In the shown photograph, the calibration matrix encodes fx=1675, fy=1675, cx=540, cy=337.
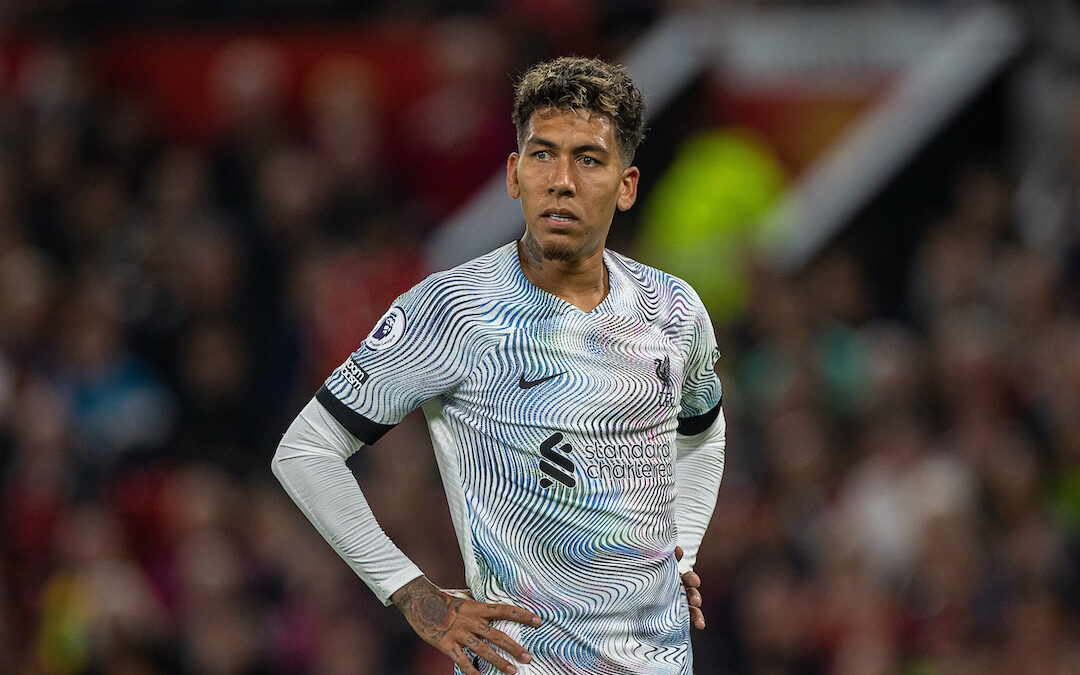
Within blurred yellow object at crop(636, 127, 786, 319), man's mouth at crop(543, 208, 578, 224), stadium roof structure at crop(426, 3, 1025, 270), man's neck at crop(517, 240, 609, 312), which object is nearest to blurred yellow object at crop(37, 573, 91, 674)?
stadium roof structure at crop(426, 3, 1025, 270)

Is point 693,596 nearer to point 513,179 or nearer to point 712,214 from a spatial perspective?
point 513,179

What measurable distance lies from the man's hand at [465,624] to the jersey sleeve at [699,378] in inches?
29.8

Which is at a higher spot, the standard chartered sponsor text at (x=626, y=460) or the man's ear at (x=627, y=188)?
the man's ear at (x=627, y=188)

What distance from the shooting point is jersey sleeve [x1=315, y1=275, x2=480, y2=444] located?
12.9ft

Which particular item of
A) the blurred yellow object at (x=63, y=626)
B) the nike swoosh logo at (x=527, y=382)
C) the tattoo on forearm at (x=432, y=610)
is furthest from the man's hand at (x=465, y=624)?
the blurred yellow object at (x=63, y=626)

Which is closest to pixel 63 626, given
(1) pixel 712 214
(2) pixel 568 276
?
(1) pixel 712 214

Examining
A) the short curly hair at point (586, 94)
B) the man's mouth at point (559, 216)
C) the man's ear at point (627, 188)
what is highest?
the short curly hair at point (586, 94)

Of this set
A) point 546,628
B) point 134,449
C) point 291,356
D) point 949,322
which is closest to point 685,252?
point 949,322

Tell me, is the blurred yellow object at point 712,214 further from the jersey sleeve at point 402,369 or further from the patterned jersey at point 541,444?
the jersey sleeve at point 402,369

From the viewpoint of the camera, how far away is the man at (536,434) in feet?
12.8

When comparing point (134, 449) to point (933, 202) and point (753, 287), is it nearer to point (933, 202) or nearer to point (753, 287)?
point (753, 287)

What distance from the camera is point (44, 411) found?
9.07 metres

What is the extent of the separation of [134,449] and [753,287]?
3.46 m

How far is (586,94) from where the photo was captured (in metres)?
3.97
